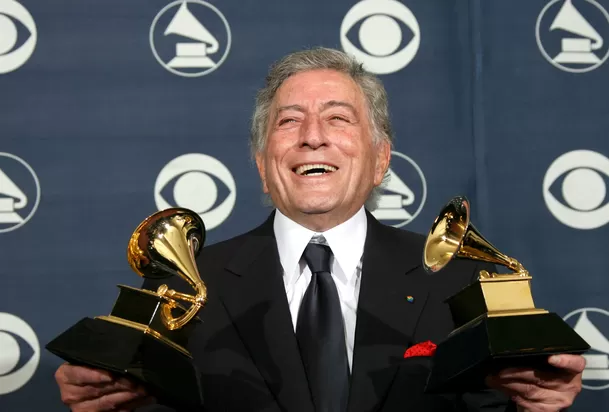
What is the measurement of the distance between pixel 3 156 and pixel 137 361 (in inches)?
44.9

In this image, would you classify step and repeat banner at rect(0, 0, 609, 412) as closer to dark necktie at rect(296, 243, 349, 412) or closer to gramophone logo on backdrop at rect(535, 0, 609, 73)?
A: gramophone logo on backdrop at rect(535, 0, 609, 73)

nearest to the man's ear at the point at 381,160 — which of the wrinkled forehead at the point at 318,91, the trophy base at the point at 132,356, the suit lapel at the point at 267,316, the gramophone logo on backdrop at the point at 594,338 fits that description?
the wrinkled forehead at the point at 318,91

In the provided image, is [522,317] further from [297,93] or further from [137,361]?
[297,93]

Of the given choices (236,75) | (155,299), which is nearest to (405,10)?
(236,75)

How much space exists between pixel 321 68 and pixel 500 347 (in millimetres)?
950

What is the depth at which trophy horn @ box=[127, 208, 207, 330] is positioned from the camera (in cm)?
150

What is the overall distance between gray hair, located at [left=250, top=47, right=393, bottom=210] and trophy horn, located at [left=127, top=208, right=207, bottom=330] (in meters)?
0.62

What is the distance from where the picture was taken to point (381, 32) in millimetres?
2400

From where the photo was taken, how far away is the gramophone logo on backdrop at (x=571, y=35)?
2.41m

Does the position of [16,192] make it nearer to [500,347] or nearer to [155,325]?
[155,325]

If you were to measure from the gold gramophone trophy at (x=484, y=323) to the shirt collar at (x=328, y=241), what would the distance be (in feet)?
1.17

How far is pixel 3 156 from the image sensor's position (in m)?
2.30

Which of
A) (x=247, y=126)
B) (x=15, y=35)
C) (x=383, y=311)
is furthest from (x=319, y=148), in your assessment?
(x=15, y=35)

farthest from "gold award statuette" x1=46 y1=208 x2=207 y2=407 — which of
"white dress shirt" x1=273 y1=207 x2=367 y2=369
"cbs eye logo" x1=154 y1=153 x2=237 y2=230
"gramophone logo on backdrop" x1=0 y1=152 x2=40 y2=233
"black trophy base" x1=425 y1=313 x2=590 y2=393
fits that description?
"gramophone logo on backdrop" x1=0 y1=152 x2=40 y2=233
